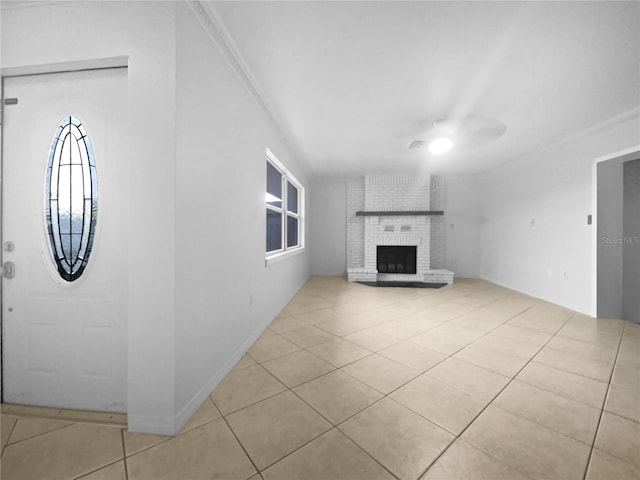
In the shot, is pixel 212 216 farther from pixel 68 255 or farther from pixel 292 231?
pixel 292 231

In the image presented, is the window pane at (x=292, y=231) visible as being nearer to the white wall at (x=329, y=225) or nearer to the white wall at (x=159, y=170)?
the white wall at (x=329, y=225)

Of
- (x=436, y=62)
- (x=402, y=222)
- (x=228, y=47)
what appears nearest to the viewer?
(x=228, y=47)

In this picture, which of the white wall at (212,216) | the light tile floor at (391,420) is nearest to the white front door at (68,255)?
the light tile floor at (391,420)

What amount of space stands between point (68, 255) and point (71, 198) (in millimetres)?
364

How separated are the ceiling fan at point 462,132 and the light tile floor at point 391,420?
260 cm

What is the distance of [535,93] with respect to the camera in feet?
→ 8.37

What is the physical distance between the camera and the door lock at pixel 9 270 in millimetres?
1570

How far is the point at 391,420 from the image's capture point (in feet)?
4.84

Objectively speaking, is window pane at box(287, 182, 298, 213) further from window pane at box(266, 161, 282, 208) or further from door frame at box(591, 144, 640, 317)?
door frame at box(591, 144, 640, 317)

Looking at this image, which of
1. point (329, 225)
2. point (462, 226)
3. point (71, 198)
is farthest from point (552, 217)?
point (71, 198)

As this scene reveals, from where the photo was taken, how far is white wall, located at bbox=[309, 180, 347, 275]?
263 inches

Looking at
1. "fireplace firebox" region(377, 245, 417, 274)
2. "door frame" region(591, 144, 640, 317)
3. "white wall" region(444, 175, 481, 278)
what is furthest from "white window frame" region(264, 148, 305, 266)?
"door frame" region(591, 144, 640, 317)

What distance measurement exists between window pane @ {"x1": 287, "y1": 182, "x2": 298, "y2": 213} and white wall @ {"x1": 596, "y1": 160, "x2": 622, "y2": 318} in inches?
187

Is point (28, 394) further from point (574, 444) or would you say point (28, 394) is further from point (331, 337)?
point (574, 444)
